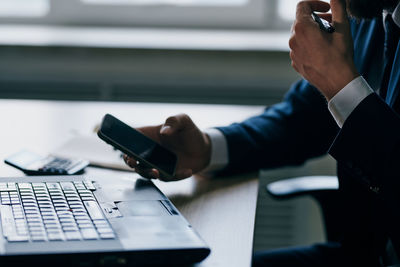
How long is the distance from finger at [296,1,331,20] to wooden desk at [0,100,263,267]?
1.02 ft

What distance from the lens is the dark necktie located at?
3.58ft

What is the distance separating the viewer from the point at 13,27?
2408mm

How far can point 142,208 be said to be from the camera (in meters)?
0.86

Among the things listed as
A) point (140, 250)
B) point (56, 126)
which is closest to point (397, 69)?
point (140, 250)

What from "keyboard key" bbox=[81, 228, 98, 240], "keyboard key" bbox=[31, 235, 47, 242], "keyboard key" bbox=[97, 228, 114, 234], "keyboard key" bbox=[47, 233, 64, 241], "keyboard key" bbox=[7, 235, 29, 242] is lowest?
"keyboard key" bbox=[97, 228, 114, 234]

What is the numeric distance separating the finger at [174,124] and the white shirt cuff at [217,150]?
0.09 m

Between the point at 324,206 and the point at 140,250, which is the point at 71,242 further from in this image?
the point at 324,206

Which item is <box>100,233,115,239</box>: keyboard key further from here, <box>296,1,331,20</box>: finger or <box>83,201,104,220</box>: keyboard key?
<box>296,1,331,20</box>: finger

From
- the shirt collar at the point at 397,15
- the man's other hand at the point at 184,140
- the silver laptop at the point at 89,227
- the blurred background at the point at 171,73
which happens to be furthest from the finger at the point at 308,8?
the blurred background at the point at 171,73

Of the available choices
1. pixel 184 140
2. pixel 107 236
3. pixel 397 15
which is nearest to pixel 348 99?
pixel 397 15

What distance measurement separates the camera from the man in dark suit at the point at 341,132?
92cm

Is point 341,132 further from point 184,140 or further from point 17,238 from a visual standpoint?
point 17,238

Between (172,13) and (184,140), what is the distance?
134cm

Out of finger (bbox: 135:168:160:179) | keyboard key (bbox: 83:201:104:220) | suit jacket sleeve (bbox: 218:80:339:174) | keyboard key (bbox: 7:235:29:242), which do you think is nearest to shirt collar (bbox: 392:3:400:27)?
suit jacket sleeve (bbox: 218:80:339:174)
